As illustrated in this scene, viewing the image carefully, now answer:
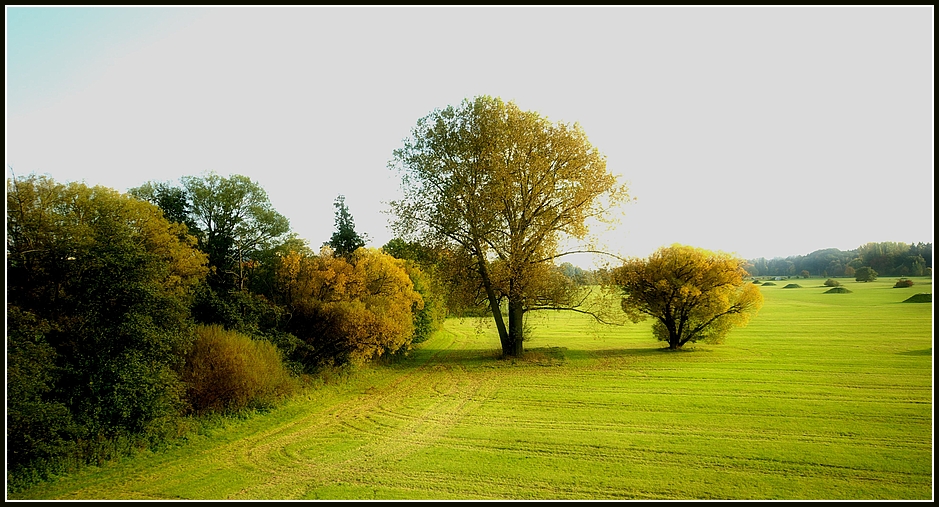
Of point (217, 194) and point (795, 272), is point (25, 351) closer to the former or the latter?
point (217, 194)

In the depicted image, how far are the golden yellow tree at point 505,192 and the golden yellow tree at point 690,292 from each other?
4.60 metres

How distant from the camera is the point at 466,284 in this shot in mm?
24781

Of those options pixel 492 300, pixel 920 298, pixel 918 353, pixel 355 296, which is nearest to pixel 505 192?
pixel 492 300

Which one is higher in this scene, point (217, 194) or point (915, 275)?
point (217, 194)

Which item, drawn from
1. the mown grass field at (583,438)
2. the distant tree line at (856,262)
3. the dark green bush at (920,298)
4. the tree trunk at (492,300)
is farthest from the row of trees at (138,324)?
the dark green bush at (920,298)

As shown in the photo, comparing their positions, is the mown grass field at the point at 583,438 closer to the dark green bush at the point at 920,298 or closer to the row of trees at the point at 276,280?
the row of trees at the point at 276,280

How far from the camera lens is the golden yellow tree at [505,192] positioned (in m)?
23.6

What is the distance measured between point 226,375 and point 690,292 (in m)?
22.1

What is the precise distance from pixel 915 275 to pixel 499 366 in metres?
19.3

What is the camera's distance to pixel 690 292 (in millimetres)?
25641

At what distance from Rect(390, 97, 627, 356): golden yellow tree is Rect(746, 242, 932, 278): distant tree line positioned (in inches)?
444

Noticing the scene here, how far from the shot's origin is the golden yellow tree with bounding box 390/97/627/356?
2361 centimetres

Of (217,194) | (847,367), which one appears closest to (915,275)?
(847,367)

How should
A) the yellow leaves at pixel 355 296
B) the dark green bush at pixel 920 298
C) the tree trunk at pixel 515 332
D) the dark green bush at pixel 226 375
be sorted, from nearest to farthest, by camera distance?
the dark green bush at pixel 226 375 < the yellow leaves at pixel 355 296 < the tree trunk at pixel 515 332 < the dark green bush at pixel 920 298
